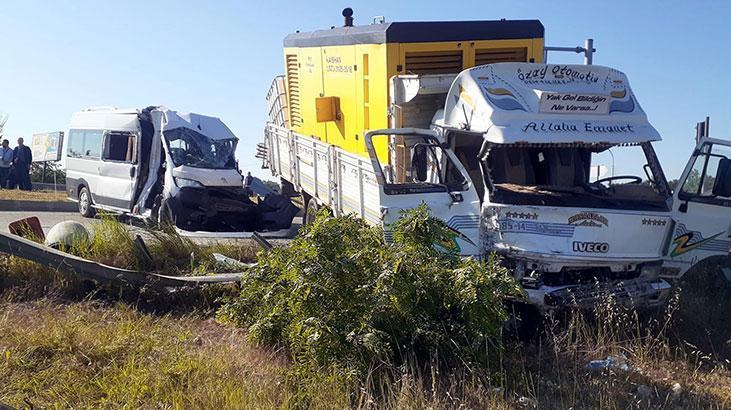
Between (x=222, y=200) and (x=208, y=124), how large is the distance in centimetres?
176

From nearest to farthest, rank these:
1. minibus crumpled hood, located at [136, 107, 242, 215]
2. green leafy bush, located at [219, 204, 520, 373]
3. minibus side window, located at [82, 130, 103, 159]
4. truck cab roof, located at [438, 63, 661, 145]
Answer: green leafy bush, located at [219, 204, 520, 373]
truck cab roof, located at [438, 63, 661, 145]
minibus crumpled hood, located at [136, 107, 242, 215]
minibus side window, located at [82, 130, 103, 159]

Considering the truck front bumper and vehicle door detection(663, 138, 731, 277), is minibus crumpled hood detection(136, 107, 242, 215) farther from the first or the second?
vehicle door detection(663, 138, 731, 277)

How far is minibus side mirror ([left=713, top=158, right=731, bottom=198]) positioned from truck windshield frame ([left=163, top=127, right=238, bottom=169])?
8.49 meters

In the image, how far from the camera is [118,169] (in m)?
14.0

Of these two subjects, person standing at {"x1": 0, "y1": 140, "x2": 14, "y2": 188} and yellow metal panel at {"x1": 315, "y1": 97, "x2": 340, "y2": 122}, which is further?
person standing at {"x1": 0, "y1": 140, "x2": 14, "y2": 188}

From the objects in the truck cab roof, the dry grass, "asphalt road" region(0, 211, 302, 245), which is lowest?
"asphalt road" region(0, 211, 302, 245)

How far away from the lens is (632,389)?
5645 millimetres

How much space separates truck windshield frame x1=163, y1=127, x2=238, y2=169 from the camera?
13.2 meters

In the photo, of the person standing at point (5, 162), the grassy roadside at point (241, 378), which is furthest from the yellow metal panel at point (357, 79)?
the person standing at point (5, 162)

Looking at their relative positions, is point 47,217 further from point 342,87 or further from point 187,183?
point 342,87

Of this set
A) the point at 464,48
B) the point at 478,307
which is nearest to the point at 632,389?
the point at 478,307

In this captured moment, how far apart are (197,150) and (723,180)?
8.90 metres

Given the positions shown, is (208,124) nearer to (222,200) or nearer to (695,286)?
(222,200)

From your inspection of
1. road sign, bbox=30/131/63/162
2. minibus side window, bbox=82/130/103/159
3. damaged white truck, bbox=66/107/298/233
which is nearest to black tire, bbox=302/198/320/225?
damaged white truck, bbox=66/107/298/233
